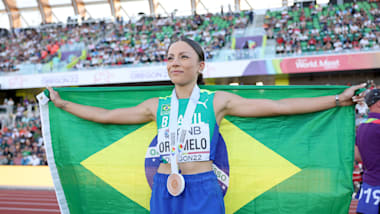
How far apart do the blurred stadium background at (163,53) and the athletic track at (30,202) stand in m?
0.93

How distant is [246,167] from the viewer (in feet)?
10.4

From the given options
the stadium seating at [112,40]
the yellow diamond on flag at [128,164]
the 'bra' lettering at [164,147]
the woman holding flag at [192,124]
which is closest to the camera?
the woman holding flag at [192,124]

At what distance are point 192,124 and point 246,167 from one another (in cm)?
85

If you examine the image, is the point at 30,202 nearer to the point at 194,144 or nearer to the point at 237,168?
the point at 237,168

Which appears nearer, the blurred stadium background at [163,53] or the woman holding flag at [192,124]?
the woman holding flag at [192,124]

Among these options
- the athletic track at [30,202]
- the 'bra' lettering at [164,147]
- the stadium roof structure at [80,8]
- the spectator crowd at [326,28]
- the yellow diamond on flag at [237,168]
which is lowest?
the athletic track at [30,202]

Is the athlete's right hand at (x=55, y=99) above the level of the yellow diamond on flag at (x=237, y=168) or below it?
above

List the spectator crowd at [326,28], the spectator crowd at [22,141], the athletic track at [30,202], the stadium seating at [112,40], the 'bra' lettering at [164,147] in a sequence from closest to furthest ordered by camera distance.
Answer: the 'bra' lettering at [164,147], the athletic track at [30,202], the spectator crowd at [22,141], the spectator crowd at [326,28], the stadium seating at [112,40]

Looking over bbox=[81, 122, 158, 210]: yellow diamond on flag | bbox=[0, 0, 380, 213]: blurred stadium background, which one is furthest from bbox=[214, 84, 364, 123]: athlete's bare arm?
bbox=[0, 0, 380, 213]: blurred stadium background

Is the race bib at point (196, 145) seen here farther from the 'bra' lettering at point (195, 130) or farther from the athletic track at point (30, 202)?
the athletic track at point (30, 202)

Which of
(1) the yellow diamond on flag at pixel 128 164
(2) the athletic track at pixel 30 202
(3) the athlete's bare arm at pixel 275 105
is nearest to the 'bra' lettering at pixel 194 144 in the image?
(3) the athlete's bare arm at pixel 275 105

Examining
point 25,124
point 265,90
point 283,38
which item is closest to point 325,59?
point 283,38

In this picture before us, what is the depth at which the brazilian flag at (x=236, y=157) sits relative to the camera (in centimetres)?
300

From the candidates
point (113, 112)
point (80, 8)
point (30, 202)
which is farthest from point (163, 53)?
point (80, 8)
